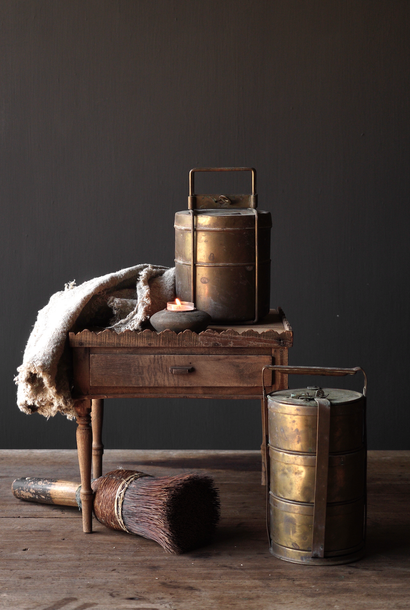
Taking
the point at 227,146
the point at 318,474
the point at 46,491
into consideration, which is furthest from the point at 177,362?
the point at 227,146

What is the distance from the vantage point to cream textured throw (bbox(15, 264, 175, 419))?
233 cm

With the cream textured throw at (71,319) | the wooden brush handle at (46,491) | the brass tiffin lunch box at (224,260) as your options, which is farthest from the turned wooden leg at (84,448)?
the brass tiffin lunch box at (224,260)

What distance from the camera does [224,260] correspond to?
253 cm

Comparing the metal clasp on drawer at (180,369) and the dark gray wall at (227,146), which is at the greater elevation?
the dark gray wall at (227,146)

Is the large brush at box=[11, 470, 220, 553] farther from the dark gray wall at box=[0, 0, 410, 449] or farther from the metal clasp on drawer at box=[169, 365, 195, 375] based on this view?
the dark gray wall at box=[0, 0, 410, 449]

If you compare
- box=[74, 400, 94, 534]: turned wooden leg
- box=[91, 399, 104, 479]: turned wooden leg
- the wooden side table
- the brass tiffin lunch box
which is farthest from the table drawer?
box=[91, 399, 104, 479]: turned wooden leg

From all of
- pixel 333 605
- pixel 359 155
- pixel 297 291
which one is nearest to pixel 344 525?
pixel 333 605

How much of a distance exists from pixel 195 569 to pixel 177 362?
2.18 feet

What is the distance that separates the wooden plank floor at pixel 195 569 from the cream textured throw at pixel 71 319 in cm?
46

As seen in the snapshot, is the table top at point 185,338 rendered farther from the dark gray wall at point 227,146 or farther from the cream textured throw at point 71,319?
the dark gray wall at point 227,146

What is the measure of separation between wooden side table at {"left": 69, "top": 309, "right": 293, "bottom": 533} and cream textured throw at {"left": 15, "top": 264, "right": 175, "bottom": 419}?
0.22ft

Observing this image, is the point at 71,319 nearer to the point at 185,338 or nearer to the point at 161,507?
the point at 185,338

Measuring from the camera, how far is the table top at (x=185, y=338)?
237cm

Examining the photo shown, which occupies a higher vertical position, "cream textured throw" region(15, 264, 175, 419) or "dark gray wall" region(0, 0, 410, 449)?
"dark gray wall" region(0, 0, 410, 449)
